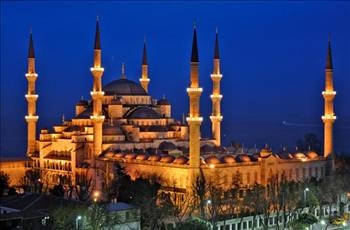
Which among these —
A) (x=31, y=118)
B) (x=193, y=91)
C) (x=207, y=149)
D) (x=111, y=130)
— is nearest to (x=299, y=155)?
(x=207, y=149)

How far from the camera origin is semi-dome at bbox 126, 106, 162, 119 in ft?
126

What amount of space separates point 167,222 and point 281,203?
4.42 meters

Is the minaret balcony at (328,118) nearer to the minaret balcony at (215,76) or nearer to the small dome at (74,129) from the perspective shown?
the minaret balcony at (215,76)

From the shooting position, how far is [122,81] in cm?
4191

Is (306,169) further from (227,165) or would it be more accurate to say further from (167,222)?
(167,222)

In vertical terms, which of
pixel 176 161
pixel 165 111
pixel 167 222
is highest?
pixel 165 111

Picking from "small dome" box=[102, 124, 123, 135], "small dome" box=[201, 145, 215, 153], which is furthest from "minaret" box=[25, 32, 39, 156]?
"small dome" box=[201, 145, 215, 153]

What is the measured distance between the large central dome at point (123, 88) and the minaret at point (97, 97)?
591 centimetres

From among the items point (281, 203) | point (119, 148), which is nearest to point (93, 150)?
point (119, 148)

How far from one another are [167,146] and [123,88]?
279 inches

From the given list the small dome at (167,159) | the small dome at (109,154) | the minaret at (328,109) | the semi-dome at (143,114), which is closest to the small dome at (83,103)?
the semi-dome at (143,114)

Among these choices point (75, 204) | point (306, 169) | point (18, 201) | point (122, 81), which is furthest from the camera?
point (122, 81)

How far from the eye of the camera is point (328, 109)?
1416 inches

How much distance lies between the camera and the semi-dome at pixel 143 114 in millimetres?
38375
